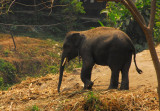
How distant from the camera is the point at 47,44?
1466 cm

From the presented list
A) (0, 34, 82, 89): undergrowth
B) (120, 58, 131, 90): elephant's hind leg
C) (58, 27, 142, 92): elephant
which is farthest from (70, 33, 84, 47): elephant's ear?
(0, 34, 82, 89): undergrowth

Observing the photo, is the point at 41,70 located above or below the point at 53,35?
below

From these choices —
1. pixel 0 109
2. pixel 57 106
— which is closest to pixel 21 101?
pixel 0 109

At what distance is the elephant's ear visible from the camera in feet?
21.5

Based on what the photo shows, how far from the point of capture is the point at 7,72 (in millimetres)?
11055

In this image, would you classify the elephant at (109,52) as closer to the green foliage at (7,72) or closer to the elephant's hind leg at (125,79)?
the elephant's hind leg at (125,79)

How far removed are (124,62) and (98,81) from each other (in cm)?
180

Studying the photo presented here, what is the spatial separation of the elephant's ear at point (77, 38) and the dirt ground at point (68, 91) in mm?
1007

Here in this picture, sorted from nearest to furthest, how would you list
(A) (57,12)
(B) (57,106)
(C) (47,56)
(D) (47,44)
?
1. (B) (57,106)
2. (C) (47,56)
3. (D) (47,44)
4. (A) (57,12)

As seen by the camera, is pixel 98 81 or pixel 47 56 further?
pixel 47 56

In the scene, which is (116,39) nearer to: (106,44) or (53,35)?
(106,44)

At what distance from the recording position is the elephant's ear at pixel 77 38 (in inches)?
258

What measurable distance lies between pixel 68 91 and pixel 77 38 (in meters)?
1.33

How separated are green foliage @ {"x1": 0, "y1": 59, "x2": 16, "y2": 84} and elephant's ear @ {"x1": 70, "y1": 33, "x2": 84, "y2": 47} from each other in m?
5.24
